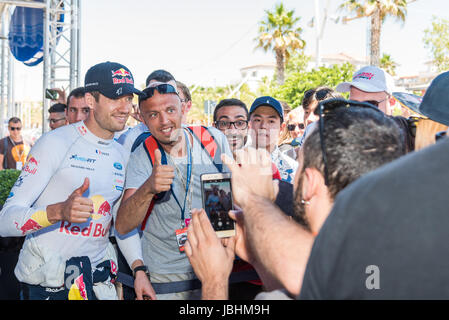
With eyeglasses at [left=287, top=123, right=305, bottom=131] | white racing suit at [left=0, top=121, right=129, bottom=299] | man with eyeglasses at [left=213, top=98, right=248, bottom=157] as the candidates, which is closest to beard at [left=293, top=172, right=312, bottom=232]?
white racing suit at [left=0, top=121, right=129, bottom=299]

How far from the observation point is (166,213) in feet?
8.98

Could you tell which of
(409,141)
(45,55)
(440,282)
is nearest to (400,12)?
(45,55)

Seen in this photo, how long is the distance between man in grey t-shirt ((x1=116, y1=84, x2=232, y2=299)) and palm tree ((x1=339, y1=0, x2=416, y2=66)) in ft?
76.2

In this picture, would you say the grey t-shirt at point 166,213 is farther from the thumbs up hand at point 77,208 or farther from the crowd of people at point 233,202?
the thumbs up hand at point 77,208

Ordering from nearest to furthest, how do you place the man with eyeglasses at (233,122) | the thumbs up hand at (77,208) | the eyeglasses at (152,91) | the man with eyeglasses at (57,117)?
the thumbs up hand at (77,208) < the eyeglasses at (152,91) < the man with eyeglasses at (233,122) < the man with eyeglasses at (57,117)

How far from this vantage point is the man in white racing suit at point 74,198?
8.52 ft

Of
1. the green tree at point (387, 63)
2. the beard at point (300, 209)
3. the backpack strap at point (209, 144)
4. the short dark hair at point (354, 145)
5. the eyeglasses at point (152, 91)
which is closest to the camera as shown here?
the short dark hair at point (354, 145)

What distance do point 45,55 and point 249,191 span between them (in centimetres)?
1060

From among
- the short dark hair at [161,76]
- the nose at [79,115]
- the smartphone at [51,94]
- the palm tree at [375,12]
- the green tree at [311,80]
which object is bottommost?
the nose at [79,115]

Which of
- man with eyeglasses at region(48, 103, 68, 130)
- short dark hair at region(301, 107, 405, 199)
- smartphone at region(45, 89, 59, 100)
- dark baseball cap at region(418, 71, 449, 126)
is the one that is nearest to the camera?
short dark hair at region(301, 107, 405, 199)

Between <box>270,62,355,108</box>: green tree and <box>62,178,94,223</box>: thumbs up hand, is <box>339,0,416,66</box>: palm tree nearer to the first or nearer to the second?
<box>270,62,355,108</box>: green tree

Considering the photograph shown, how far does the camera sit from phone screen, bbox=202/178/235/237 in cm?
194

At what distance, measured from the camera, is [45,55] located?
10742 millimetres

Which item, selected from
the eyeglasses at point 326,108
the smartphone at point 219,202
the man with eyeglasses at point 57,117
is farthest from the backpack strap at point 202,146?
the man with eyeglasses at point 57,117
